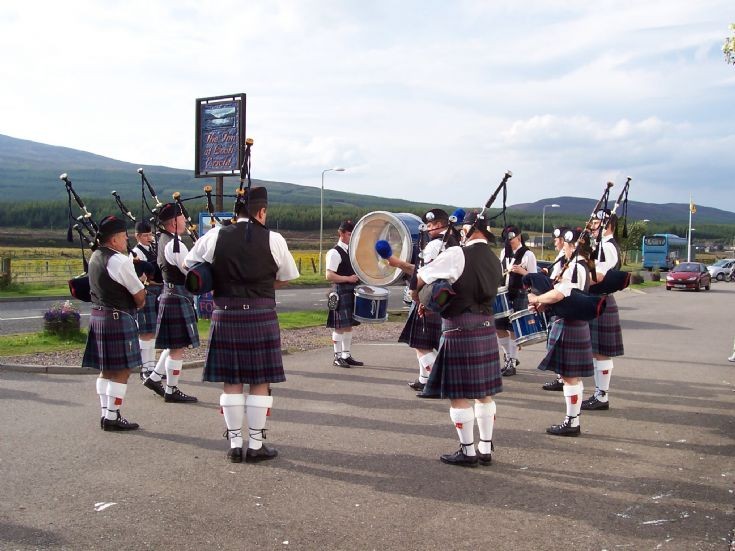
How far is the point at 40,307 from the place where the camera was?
743 inches

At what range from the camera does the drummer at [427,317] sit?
6.91 m

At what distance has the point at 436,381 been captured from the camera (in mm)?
5328

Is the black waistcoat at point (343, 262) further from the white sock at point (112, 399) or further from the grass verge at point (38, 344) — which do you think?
the grass verge at point (38, 344)

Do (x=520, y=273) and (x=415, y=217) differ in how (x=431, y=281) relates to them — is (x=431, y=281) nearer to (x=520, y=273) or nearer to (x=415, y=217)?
(x=520, y=273)

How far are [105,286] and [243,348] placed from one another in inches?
56.7

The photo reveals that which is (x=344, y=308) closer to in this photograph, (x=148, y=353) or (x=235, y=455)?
(x=148, y=353)

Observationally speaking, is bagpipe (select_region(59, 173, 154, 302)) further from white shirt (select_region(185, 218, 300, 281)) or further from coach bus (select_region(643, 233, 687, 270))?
coach bus (select_region(643, 233, 687, 270))

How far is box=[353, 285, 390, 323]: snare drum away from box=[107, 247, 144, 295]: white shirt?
12.9ft

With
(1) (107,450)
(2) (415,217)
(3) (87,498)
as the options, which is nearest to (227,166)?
(2) (415,217)

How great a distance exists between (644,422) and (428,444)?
7.43 feet

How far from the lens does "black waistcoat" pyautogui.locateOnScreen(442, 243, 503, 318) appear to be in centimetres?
512

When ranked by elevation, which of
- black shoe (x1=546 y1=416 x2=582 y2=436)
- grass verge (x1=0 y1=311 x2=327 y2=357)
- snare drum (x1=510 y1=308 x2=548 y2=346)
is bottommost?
grass verge (x1=0 y1=311 x2=327 y2=357)

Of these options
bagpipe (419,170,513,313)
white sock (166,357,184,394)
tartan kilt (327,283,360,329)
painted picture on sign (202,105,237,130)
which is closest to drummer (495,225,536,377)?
tartan kilt (327,283,360,329)

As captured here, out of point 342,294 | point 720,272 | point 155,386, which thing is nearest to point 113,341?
point 155,386
